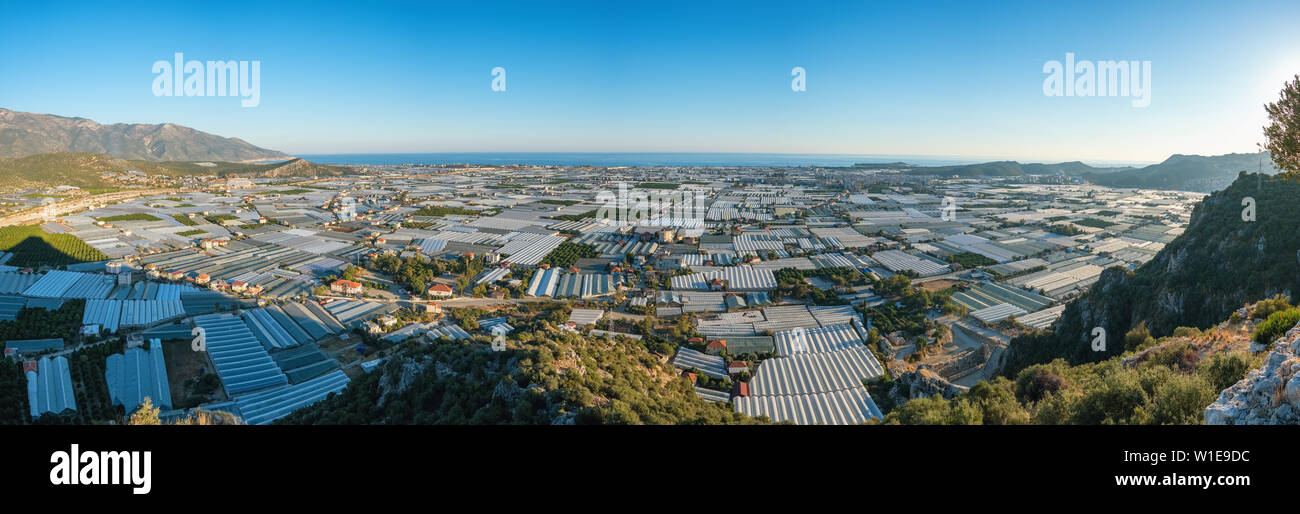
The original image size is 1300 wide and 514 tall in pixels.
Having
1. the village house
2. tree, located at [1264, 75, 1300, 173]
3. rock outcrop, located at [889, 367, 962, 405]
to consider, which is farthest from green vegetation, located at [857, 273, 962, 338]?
the village house

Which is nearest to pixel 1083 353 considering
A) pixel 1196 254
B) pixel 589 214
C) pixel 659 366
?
pixel 1196 254

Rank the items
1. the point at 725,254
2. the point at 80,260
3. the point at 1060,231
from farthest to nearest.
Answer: the point at 1060,231
the point at 725,254
the point at 80,260

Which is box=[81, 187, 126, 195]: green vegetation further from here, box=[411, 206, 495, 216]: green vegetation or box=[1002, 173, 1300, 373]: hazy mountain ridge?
box=[1002, 173, 1300, 373]: hazy mountain ridge

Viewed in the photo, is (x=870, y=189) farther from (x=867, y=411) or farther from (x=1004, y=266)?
(x=867, y=411)

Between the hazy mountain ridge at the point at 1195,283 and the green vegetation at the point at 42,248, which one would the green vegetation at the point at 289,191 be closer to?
the green vegetation at the point at 42,248

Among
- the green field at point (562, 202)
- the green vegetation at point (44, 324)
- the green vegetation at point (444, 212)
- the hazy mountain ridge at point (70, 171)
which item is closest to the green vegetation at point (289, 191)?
the hazy mountain ridge at point (70, 171)

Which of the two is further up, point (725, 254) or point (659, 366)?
point (725, 254)
